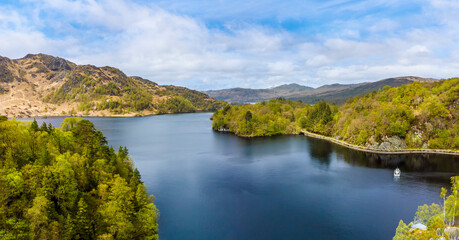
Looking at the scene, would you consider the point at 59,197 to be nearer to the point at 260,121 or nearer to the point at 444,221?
the point at 444,221

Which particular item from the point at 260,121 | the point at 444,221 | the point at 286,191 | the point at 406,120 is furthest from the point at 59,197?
the point at 260,121

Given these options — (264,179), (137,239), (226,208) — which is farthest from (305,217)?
(137,239)

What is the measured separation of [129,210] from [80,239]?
6031mm

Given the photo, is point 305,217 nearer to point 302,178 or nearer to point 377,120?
point 302,178

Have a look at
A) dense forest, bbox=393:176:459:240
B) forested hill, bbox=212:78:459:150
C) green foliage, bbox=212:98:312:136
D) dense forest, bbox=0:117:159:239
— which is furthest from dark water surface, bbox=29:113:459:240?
green foliage, bbox=212:98:312:136

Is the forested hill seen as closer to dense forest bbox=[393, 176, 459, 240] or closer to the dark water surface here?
the dark water surface

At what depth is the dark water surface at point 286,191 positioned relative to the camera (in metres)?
37.3

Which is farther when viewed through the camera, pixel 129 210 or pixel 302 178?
pixel 302 178

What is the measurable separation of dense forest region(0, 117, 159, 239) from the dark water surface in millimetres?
8067

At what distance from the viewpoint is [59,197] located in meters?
30.0

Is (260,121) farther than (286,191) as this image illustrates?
Yes

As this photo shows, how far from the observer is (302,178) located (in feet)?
191

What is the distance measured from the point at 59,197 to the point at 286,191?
37.6 m

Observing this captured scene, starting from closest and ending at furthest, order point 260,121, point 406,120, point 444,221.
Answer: point 444,221, point 406,120, point 260,121
